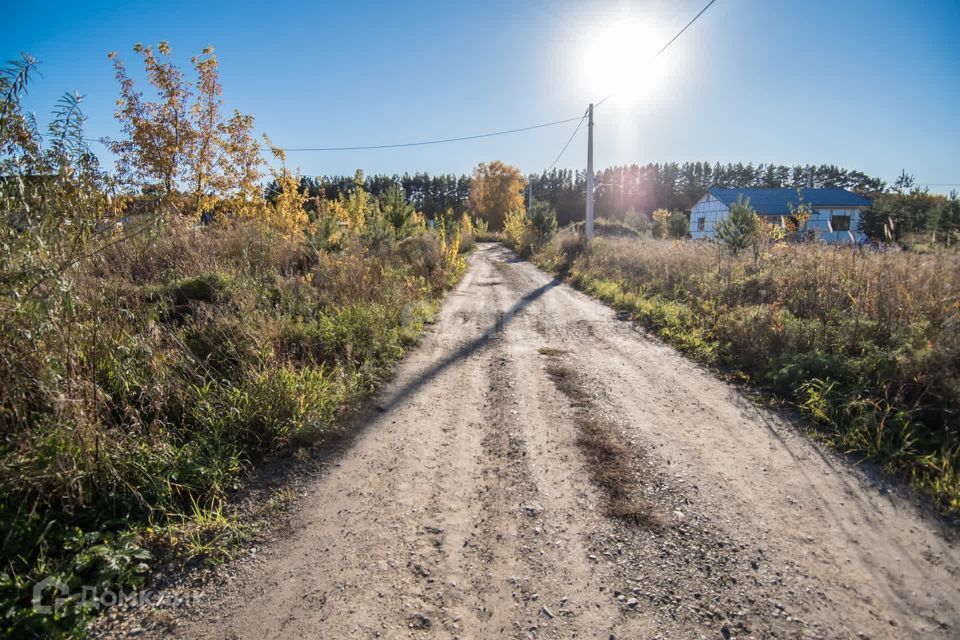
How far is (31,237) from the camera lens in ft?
7.67

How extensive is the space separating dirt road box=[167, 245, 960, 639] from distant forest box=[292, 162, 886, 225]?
60121 millimetres

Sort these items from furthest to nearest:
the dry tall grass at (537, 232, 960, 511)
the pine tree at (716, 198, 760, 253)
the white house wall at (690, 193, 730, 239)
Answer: the white house wall at (690, 193, 730, 239) < the pine tree at (716, 198, 760, 253) < the dry tall grass at (537, 232, 960, 511)

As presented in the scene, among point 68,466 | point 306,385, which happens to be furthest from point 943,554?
point 68,466

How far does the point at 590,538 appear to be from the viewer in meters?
2.37

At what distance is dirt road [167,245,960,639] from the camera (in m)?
1.89

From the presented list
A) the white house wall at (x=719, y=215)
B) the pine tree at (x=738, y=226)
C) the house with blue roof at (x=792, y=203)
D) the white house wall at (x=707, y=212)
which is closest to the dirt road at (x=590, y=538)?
the pine tree at (x=738, y=226)

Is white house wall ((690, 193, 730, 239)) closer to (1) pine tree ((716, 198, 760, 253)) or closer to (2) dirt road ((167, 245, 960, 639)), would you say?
(1) pine tree ((716, 198, 760, 253))

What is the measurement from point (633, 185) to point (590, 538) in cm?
8356

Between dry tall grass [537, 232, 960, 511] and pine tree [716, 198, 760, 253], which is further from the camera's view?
pine tree [716, 198, 760, 253]

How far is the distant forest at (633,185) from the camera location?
6644 centimetres

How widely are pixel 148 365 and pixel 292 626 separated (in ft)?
8.78

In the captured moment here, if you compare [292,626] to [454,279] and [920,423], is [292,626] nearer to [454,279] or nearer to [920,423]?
[920,423]

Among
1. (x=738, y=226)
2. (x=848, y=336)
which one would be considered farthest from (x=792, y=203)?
(x=848, y=336)

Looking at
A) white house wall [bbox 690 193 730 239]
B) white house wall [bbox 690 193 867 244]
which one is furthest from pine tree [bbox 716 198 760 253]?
white house wall [bbox 690 193 730 239]
